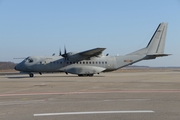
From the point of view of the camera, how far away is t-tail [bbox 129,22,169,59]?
3551cm

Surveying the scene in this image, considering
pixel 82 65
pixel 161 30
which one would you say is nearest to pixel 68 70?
pixel 82 65

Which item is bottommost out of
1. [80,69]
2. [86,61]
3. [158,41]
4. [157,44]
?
[80,69]

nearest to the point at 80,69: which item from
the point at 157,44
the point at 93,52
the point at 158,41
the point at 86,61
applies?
the point at 86,61

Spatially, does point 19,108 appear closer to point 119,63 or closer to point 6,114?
point 6,114

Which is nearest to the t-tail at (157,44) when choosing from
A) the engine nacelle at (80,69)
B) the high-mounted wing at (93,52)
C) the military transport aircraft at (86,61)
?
the military transport aircraft at (86,61)

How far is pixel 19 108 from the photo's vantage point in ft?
26.5

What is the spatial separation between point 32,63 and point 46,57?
2226 millimetres

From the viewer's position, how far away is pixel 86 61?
34688 millimetres

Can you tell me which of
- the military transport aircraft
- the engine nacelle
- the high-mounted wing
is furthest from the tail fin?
the engine nacelle

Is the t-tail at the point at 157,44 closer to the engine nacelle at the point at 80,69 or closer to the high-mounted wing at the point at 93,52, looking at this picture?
the high-mounted wing at the point at 93,52

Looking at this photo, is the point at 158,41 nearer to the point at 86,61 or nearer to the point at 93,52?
the point at 93,52

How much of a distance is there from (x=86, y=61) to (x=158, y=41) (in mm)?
12012

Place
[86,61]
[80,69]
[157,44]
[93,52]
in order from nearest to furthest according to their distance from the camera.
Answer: [93,52], [80,69], [86,61], [157,44]

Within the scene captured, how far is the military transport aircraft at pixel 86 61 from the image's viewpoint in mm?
33688
